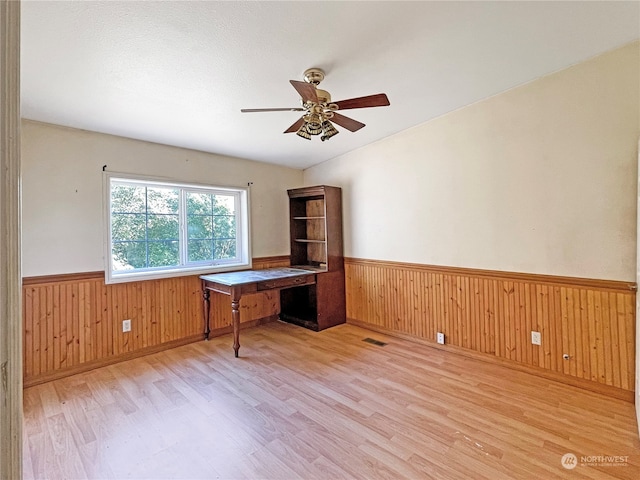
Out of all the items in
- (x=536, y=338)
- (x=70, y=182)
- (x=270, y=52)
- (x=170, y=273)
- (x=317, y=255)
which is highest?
(x=270, y=52)

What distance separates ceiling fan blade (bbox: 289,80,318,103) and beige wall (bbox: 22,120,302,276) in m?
2.15

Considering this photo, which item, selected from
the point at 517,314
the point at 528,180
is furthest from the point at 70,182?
the point at 517,314

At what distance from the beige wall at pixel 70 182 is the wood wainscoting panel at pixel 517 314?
284 cm

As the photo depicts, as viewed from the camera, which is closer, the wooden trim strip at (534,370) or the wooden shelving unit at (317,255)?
the wooden trim strip at (534,370)

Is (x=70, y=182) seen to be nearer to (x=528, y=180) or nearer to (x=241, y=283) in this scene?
(x=241, y=283)

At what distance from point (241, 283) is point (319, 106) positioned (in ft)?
6.18

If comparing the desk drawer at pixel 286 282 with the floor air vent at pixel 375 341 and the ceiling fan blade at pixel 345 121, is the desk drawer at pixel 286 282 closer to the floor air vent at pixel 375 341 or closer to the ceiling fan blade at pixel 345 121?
the floor air vent at pixel 375 341

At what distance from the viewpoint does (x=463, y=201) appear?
3129 mm

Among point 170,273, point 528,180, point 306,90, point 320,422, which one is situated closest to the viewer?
point 306,90

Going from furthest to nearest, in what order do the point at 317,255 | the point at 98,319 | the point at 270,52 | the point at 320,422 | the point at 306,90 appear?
the point at 317,255 < the point at 98,319 < the point at 320,422 < the point at 270,52 < the point at 306,90

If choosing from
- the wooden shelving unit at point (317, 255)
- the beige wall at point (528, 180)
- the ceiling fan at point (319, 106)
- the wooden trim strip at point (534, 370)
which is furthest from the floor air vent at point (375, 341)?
the ceiling fan at point (319, 106)

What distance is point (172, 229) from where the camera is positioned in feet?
11.7

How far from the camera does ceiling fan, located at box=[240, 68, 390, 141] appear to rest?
6.55 feet

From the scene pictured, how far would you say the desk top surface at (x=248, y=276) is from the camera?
3.31 metres
